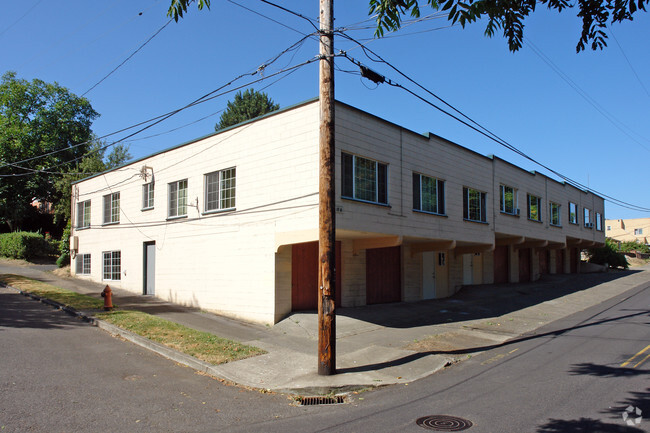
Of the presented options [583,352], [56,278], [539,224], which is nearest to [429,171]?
[583,352]

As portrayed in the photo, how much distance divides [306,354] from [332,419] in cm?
415

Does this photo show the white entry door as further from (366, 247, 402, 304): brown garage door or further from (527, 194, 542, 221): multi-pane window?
(527, 194, 542, 221): multi-pane window

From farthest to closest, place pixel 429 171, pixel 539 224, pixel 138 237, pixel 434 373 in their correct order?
pixel 539 224
pixel 138 237
pixel 429 171
pixel 434 373

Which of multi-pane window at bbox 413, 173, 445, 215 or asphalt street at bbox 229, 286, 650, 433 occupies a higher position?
multi-pane window at bbox 413, 173, 445, 215

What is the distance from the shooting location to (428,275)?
794 inches

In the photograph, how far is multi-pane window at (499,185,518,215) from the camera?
22.3m

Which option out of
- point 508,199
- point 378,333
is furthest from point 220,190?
point 508,199

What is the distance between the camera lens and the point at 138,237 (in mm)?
20250

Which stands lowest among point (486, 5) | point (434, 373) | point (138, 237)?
point (434, 373)

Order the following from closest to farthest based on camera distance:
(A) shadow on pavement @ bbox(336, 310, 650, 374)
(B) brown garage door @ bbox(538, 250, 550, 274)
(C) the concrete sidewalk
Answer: (C) the concrete sidewalk
(A) shadow on pavement @ bbox(336, 310, 650, 374)
(B) brown garage door @ bbox(538, 250, 550, 274)

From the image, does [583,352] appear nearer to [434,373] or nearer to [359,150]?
[434,373]

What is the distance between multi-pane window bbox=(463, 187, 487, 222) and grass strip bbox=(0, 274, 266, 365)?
1190 cm

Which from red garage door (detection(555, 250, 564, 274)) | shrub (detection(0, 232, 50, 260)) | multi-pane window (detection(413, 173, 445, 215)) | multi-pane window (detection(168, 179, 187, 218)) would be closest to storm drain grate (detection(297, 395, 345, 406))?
multi-pane window (detection(413, 173, 445, 215))

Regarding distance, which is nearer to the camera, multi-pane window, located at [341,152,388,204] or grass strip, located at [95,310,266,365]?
grass strip, located at [95,310,266,365]
